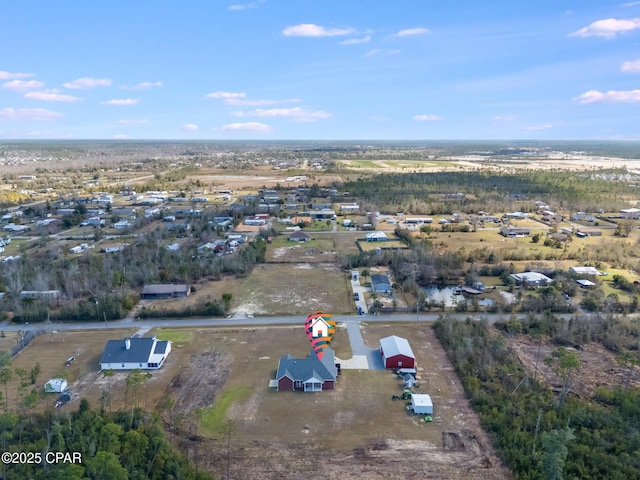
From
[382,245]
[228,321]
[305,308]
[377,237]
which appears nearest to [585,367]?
[305,308]

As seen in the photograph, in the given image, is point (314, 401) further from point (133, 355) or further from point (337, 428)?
point (133, 355)

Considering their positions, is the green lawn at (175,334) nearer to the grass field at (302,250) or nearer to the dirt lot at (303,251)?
the dirt lot at (303,251)

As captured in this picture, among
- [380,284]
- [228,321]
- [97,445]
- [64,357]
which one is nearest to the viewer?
[97,445]

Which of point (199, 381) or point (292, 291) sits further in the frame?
point (292, 291)

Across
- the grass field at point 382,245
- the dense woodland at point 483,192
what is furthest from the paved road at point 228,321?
the dense woodland at point 483,192

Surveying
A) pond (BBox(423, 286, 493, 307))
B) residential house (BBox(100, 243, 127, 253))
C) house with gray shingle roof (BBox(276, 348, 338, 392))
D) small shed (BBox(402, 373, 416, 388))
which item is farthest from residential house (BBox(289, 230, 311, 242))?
small shed (BBox(402, 373, 416, 388))

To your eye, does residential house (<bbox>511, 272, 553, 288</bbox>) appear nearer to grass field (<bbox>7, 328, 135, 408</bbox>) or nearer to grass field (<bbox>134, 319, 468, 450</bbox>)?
grass field (<bbox>134, 319, 468, 450</bbox>)
